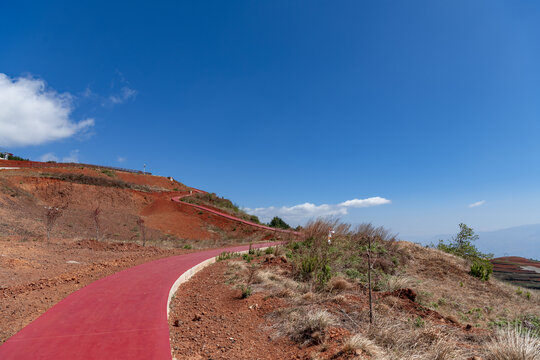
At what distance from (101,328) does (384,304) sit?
195 inches

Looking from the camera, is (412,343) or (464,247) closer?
(412,343)

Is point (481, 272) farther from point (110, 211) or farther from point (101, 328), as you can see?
point (110, 211)

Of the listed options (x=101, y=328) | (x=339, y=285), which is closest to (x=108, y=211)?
(x=101, y=328)

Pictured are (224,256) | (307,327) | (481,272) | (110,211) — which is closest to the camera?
(307,327)

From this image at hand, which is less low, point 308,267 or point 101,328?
point 308,267

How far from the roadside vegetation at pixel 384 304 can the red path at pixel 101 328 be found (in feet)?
5.83

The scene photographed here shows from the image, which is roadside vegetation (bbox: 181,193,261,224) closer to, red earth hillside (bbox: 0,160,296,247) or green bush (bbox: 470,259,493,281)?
red earth hillside (bbox: 0,160,296,247)

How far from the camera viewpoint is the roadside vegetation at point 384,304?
3395mm

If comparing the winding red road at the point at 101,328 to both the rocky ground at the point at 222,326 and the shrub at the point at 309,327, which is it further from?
the shrub at the point at 309,327

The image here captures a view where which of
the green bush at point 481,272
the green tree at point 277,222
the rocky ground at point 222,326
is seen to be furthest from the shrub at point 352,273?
the green tree at point 277,222

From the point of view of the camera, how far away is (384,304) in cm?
548

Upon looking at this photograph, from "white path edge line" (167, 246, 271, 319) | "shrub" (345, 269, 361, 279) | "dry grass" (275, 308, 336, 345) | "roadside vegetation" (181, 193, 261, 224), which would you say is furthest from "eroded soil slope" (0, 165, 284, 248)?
"dry grass" (275, 308, 336, 345)

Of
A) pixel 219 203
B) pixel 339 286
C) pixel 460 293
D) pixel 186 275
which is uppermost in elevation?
pixel 219 203

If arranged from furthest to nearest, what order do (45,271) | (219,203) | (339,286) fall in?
(219,203)
(45,271)
(339,286)
